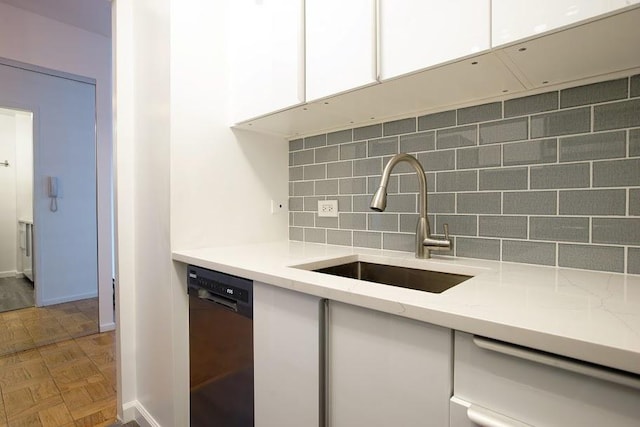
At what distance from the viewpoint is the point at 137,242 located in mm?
1640

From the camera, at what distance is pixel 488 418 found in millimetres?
567

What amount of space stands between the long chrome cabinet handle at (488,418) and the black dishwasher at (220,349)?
66cm

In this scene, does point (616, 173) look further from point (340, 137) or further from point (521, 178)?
point (340, 137)

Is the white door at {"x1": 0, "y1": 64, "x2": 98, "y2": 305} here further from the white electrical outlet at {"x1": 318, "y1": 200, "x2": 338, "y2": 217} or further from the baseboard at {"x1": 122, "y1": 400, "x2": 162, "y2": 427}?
the white electrical outlet at {"x1": 318, "y1": 200, "x2": 338, "y2": 217}

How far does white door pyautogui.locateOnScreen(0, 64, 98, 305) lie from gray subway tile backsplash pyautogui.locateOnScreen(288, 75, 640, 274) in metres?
2.96

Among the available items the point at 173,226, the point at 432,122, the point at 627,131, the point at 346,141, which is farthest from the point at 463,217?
the point at 173,226

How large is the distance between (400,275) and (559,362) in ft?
2.42

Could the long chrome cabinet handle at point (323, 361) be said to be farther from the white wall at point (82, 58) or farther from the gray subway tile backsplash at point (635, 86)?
the white wall at point (82, 58)

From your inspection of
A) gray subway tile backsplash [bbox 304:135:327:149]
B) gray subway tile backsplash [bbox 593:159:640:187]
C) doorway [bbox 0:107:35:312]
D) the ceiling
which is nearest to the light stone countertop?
gray subway tile backsplash [bbox 593:159:640:187]

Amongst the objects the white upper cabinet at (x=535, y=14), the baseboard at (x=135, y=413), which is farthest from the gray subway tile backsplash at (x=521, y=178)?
the baseboard at (x=135, y=413)

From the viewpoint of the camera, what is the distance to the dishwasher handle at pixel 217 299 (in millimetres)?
1110

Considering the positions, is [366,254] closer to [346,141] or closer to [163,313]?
[346,141]

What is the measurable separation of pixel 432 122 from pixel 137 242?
1.46 meters

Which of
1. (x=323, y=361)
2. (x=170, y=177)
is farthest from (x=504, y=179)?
(x=170, y=177)
